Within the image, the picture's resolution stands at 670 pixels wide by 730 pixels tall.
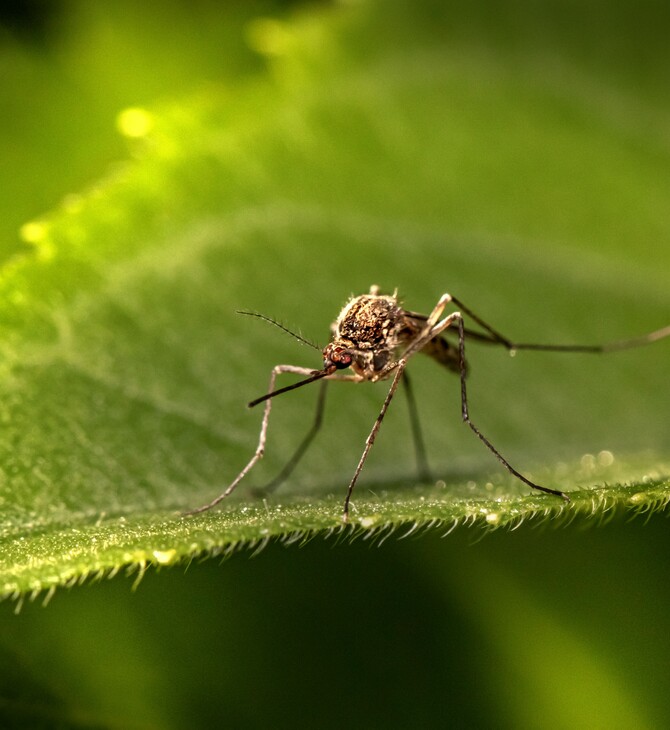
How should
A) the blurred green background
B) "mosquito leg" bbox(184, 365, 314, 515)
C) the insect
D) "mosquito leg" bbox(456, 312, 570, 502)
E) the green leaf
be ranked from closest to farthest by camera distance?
the green leaf, the blurred green background, "mosquito leg" bbox(184, 365, 314, 515), "mosquito leg" bbox(456, 312, 570, 502), the insect

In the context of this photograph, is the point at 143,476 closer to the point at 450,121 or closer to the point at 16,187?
the point at 16,187

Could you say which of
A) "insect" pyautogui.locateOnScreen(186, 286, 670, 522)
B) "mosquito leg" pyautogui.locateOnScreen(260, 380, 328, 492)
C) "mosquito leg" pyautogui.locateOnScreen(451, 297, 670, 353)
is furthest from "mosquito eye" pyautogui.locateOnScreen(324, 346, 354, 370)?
"mosquito leg" pyautogui.locateOnScreen(451, 297, 670, 353)

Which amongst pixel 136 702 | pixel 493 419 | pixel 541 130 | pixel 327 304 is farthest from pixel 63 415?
pixel 541 130

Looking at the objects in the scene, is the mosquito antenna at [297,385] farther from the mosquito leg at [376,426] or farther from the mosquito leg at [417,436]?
the mosquito leg at [417,436]

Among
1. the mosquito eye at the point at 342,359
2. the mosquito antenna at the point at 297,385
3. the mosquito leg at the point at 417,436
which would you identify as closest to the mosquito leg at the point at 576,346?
the mosquito leg at the point at 417,436

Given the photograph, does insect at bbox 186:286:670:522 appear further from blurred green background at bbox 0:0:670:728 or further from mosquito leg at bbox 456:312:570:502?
blurred green background at bbox 0:0:670:728
